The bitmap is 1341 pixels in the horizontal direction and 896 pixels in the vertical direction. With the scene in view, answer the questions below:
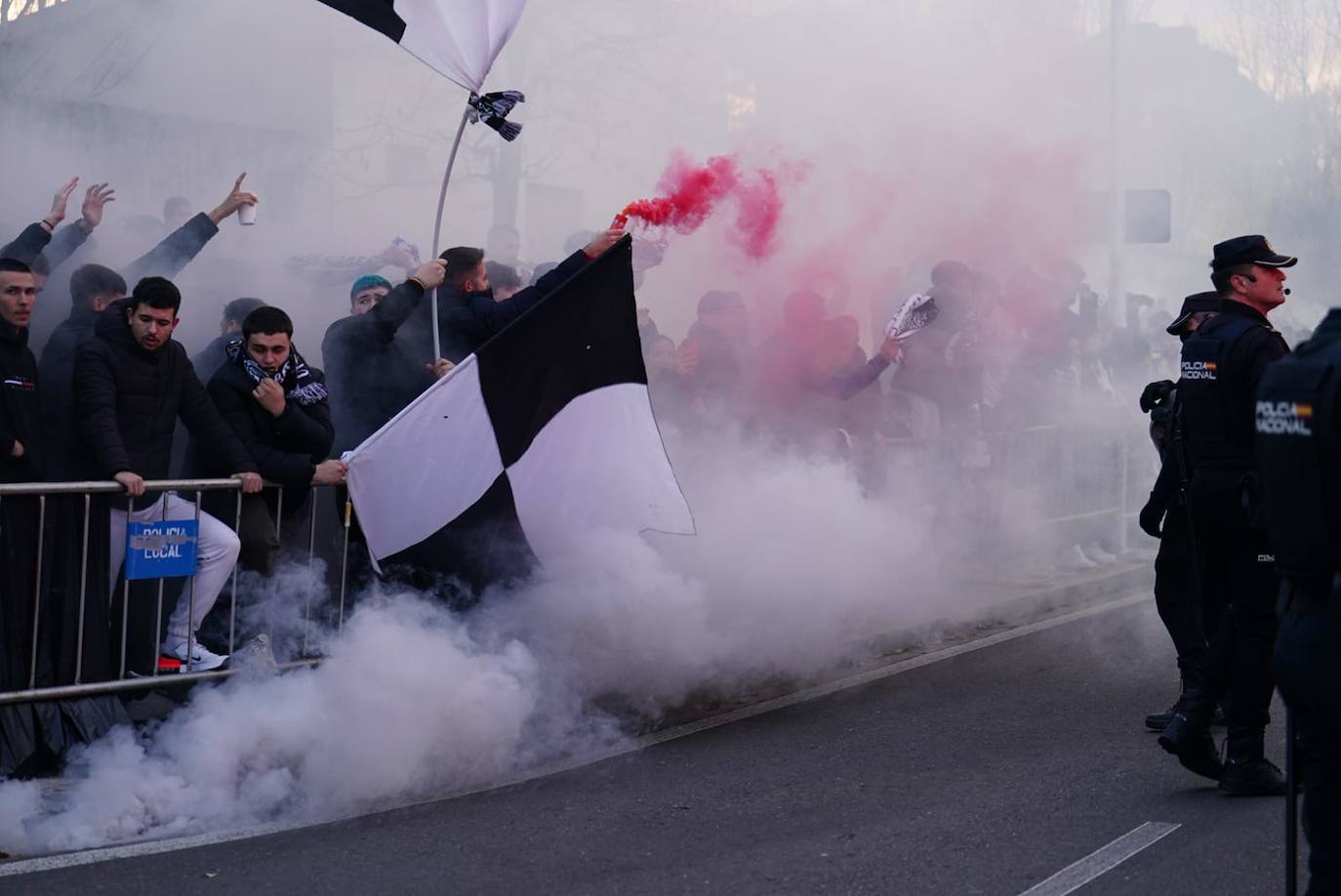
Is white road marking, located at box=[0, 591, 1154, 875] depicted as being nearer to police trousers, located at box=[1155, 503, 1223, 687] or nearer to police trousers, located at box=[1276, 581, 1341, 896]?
police trousers, located at box=[1155, 503, 1223, 687]

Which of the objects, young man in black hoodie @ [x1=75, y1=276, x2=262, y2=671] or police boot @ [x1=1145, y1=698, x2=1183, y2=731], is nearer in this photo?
young man in black hoodie @ [x1=75, y1=276, x2=262, y2=671]

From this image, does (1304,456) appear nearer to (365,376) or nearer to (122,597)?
(122,597)

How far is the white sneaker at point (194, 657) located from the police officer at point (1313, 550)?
3.87 meters

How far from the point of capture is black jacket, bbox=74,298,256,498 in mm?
5645

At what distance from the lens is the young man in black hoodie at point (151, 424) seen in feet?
18.4

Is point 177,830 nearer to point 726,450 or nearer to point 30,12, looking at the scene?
point 726,450

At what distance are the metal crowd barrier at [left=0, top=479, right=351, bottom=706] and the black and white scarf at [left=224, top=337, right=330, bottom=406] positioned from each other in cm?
53

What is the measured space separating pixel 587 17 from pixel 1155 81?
4761 millimetres

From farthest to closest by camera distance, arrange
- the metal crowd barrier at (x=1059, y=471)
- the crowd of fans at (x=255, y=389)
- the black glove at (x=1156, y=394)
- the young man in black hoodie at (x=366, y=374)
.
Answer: the metal crowd barrier at (x=1059, y=471) → the young man in black hoodie at (x=366, y=374) → the black glove at (x=1156, y=394) → the crowd of fans at (x=255, y=389)

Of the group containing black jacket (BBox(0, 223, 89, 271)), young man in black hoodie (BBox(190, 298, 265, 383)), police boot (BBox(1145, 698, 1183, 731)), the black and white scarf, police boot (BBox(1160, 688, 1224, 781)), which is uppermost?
black jacket (BBox(0, 223, 89, 271))

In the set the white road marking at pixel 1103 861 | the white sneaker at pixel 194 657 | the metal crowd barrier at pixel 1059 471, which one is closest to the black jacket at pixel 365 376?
the white sneaker at pixel 194 657

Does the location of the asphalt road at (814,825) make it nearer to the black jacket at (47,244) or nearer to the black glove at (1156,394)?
the black glove at (1156,394)

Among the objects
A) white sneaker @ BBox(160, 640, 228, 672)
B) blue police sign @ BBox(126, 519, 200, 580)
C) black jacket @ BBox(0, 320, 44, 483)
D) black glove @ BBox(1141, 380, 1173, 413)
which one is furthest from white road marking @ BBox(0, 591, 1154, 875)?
black jacket @ BBox(0, 320, 44, 483)

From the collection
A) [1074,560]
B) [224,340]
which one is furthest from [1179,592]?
[1074,560]
